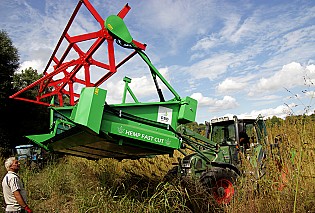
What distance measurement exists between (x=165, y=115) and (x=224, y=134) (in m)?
2.44

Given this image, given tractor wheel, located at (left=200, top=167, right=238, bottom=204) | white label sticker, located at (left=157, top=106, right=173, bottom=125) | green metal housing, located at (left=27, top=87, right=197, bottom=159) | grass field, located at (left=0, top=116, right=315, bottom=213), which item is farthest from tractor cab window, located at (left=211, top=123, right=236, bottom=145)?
white label sticker, located at (left=157, top=106, right=173, bottom=125)

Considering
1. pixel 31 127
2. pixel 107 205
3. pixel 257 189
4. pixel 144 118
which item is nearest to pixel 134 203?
pixel 107 205

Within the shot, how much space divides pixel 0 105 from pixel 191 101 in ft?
45.9

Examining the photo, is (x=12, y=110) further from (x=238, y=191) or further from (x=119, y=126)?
(x=238, y=191)

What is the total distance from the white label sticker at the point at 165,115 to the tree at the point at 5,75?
13.5 m

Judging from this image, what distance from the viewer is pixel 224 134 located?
653cm

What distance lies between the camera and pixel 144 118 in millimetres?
4367

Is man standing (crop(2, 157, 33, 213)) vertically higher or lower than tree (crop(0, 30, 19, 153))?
lower

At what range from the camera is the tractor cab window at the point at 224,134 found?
6293 millimetres

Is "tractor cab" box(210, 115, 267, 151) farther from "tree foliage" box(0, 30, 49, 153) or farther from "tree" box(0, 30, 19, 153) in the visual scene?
"tree" box(0, 30, 19, 153)

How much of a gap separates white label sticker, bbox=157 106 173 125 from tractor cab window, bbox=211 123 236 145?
2085 millimetres

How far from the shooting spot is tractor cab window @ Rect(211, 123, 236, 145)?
20.6 feet

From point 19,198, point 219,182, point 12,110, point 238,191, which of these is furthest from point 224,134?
point 12,110

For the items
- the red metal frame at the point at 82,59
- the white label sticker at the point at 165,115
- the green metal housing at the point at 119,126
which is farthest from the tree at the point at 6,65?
the white label sticker at the point at 165,115
